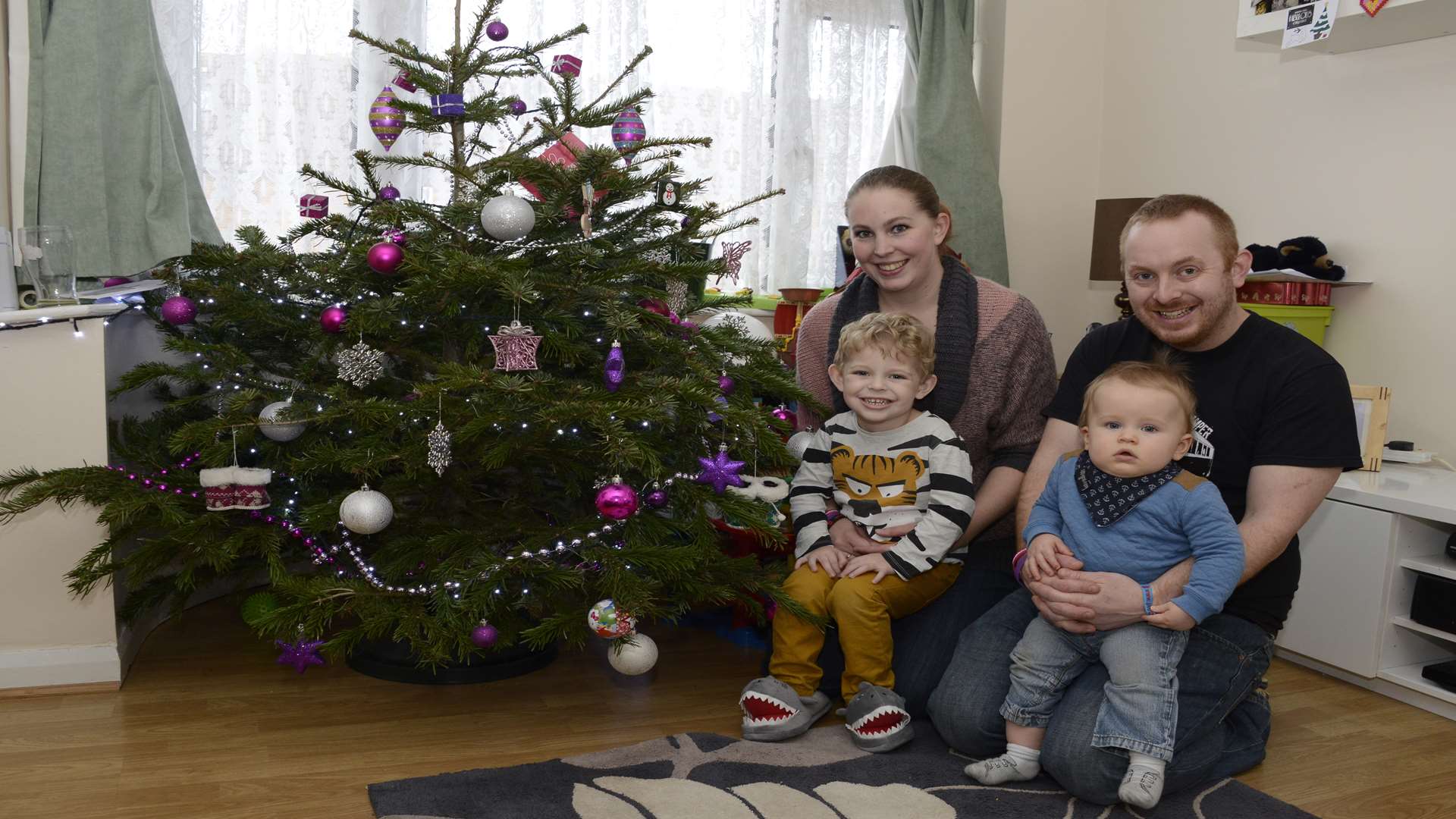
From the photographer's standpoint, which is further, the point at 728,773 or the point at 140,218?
the point at 140,218

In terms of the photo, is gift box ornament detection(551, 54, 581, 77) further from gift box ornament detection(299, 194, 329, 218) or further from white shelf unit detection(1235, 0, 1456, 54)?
white shelf unit detection(1235, 0, 1456, 54)

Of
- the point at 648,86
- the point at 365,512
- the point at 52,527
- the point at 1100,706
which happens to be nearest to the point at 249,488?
the point at 365,512

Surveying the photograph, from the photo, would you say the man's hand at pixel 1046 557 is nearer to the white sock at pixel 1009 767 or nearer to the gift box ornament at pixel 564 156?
the white sock at pixel 1009 767

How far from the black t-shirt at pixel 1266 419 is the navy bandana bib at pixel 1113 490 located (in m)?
0.13

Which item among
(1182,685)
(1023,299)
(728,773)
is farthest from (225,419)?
(1182,685)

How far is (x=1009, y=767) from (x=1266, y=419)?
72 cm

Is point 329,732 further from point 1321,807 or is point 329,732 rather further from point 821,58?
point 821,58

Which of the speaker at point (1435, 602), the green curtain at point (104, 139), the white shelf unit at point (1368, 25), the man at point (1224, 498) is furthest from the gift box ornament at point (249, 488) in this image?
the white shelf unit at point (1368, 25)

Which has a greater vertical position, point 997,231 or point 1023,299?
point 997,231

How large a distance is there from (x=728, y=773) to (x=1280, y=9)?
239 centimetres

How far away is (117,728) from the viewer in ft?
6.39

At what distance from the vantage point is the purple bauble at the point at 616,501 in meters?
1.83

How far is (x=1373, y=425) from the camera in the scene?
2529 mm

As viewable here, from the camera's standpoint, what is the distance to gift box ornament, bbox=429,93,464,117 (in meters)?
1.99
